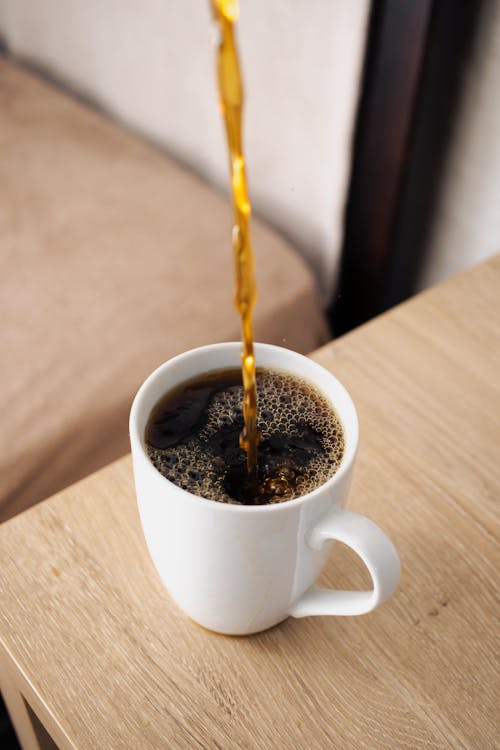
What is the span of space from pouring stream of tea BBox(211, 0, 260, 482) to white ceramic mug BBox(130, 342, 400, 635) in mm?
42

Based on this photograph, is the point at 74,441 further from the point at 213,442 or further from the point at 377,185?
the point at 377,185

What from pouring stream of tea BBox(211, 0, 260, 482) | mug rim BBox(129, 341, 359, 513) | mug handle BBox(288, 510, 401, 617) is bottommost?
mug handle BBox(288, 510, 401, 617)

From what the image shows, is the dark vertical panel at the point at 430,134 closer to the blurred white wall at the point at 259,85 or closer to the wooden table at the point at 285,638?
the blurred white wall at the point at 259,85

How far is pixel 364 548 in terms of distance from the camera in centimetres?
40

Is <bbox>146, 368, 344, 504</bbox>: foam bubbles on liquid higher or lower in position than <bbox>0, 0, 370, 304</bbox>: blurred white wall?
higher

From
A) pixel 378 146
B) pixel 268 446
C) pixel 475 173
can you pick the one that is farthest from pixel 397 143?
pixel 268 446

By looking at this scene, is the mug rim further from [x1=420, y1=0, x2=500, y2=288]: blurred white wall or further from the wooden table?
[x1=420, y1=0, x2=500, y2=288]: blurred white wall

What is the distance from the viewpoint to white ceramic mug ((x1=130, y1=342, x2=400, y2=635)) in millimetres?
396

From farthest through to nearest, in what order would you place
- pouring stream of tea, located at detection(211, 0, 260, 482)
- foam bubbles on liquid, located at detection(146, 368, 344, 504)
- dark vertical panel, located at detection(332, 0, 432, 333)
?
dark vertical panel, located at detection(332, 0, 432, 333) < foam bubbles on liquid, located at detection(146, 368, 344, 504) < pouring stream of tea, located at detection(211, 0, 260, 482)

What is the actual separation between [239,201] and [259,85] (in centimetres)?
82

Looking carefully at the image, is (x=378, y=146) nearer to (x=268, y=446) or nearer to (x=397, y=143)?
(x=397, y=143)

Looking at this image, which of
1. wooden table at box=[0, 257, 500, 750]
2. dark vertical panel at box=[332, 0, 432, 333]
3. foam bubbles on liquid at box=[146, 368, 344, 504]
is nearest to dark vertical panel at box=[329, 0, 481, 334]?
dark vertical panel at box=[332, 0, 432, 333]

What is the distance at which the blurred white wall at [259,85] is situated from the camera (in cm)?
102

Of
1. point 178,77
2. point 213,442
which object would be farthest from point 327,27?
point 213,442
